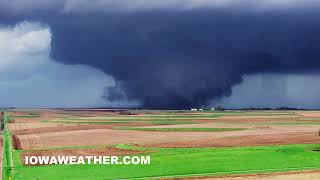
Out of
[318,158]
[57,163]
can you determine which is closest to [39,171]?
[57,163]

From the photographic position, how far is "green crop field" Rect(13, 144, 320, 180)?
2141 inches

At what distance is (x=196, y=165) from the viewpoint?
59438mm

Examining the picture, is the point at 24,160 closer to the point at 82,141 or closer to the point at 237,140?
the point at 82,141

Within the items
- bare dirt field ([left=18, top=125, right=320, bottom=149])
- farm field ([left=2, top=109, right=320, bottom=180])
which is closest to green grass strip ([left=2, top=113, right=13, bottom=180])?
farm field ([left=2, top=109, right=320, bottom=180])

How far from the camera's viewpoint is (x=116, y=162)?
204ft

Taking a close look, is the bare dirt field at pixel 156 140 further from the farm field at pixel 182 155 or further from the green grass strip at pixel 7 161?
the green grass strip at pixel 7 161

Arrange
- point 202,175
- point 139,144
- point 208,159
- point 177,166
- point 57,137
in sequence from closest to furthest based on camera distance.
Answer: point 202,175
point 177,166
point 208,159
point 139,144
point 57,137

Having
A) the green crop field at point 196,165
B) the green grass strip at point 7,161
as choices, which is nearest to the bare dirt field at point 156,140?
the green grass strip at point 7,161

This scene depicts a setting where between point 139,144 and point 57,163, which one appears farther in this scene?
point 139,144

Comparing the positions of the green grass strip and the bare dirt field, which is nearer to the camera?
the green grass strip

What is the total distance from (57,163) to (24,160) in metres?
4.50

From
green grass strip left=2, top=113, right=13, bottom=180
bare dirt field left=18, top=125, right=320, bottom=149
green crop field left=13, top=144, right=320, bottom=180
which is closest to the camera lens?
green grass strip left=2, top=113, right=13, bottom=180

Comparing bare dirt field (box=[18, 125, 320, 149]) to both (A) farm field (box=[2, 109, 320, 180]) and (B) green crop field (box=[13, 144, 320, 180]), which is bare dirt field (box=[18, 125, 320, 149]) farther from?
(B) green crop field (box=[13, 144, 320, 180])

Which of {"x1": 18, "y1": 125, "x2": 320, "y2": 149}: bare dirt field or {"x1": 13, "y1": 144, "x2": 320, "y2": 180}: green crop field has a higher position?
{"x1": 18, "y1": 125, "x2": 320, "y2": 149}: bare dirt field
